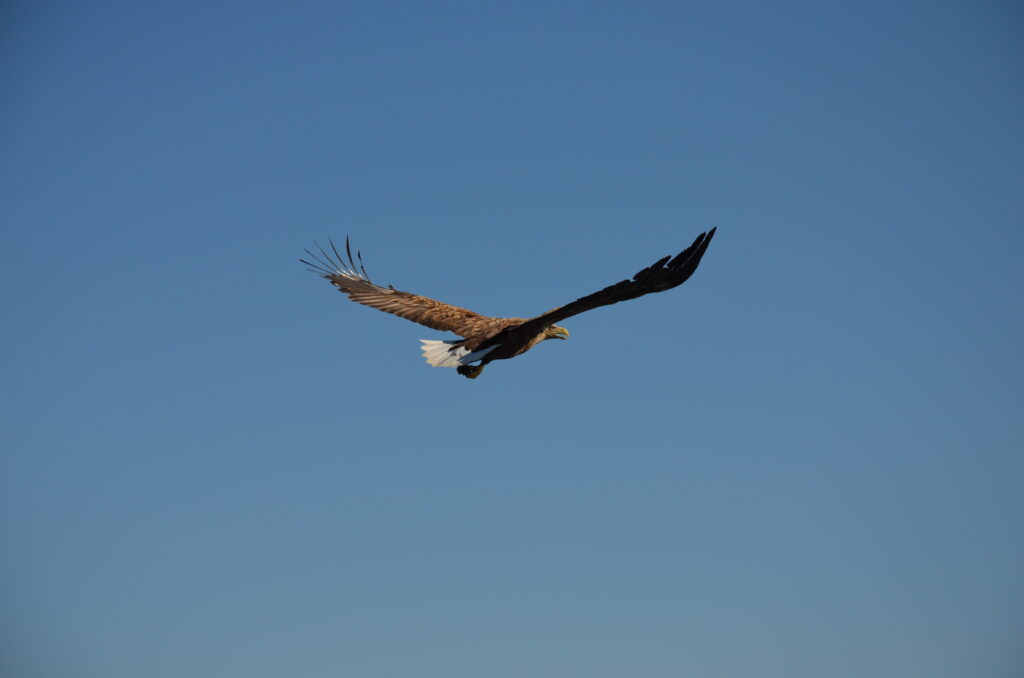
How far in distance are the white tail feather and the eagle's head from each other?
59.8 inches

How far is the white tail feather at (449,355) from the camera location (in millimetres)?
12594

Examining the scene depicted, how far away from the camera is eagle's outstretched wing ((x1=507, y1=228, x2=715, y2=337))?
1080 centimetres

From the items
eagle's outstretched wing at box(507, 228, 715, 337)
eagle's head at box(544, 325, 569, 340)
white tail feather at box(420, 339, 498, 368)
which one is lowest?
eagle's outstretched wing at box(507, 228, 715, 337)

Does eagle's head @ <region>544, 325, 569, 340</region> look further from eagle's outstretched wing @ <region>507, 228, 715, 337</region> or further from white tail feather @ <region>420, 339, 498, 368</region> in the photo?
eagle's outstretched wing @ <region>507, 228, 715, 337</region>

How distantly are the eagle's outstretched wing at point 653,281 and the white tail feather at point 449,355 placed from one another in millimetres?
1674

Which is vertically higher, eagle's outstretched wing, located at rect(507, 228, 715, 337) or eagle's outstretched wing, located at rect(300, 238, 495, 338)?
eagle's outstretched wing, located at rect(300, 238, 495, 338)

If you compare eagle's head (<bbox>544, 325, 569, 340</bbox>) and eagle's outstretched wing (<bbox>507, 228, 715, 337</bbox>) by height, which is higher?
eagle's head (<bbox>544, 325, 569, 340</bbox>)

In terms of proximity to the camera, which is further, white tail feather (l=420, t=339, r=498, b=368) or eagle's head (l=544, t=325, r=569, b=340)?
eagle's head (l=544, t=325, r=569, b=340)

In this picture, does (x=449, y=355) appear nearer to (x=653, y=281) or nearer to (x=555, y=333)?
(x=555, y=333)

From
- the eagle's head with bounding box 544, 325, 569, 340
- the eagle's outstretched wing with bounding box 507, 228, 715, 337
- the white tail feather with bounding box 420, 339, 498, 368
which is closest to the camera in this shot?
the eagle's outstretched wing with bounding box 507, 228, 715, 337

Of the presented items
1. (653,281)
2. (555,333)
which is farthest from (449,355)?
(653,281)

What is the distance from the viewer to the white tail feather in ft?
41.3

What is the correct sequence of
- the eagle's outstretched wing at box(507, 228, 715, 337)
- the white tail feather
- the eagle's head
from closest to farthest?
the eagle's outstretched wing at box(507, 228, 715, 337), the white tail feather, the eagle's head

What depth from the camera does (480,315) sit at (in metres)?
15.6
